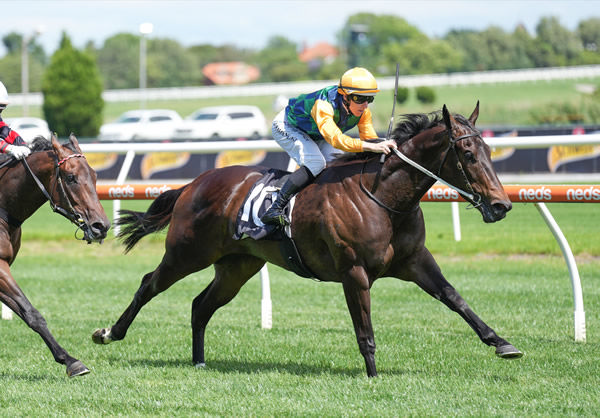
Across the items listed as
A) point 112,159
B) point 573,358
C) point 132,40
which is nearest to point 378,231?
point 573,358

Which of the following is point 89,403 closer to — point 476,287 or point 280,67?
point 476,287

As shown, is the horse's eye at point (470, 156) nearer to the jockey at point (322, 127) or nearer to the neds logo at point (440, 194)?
the jockey at point (322, 127)

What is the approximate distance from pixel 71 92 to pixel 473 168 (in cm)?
3660

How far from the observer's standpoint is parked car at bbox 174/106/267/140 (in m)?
33.3

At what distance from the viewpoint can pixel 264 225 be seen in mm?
5590

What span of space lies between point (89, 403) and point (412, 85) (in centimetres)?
5025

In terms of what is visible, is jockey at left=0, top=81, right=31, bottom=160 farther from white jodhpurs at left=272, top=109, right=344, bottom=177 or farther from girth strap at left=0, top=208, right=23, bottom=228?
white jodhpurs at left=272, top=109, right=344, bottom=177

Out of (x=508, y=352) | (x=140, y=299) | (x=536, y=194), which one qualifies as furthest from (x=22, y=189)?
(x=536, y=194)

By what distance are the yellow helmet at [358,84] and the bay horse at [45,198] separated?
5.48 ft

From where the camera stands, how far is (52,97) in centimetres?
3969

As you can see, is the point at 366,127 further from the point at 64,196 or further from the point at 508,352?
the point at 64,196

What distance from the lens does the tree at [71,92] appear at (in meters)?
39.5

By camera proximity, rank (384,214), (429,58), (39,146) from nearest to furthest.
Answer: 1. (384,214)
2. (39,146)
3. (429,58)

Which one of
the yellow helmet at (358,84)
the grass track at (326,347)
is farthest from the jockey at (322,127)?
the grass track at (326,347)
